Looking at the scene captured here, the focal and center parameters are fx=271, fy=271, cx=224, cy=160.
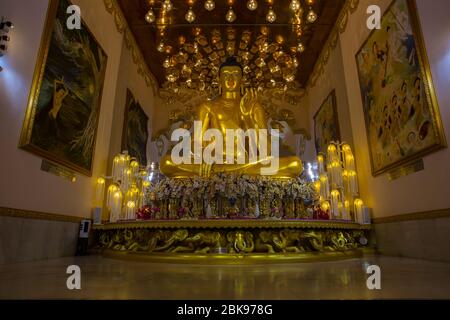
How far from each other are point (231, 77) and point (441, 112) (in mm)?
3811

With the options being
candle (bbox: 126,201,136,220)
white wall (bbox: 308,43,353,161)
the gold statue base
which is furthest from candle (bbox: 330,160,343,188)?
candle (bbox: 126,201,136,220)

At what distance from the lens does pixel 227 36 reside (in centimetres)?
660

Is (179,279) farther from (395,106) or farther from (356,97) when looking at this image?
(356,97)

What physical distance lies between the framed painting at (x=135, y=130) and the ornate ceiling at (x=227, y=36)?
3.82 ft

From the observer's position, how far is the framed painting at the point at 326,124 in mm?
6302

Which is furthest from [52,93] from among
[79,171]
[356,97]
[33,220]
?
[356,97]

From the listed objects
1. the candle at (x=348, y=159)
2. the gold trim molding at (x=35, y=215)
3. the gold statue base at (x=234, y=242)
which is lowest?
the gold statue base at (x=234, y=242)

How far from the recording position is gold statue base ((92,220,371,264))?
9.10 feet

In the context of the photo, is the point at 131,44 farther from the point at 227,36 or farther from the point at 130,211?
the point at 130,211

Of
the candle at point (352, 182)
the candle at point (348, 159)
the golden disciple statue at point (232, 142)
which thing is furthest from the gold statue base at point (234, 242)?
the candle at point (348, 159)

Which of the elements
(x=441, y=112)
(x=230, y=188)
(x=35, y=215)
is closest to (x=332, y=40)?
(x=441, y=112)

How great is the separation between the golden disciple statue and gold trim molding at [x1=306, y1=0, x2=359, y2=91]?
245 cm

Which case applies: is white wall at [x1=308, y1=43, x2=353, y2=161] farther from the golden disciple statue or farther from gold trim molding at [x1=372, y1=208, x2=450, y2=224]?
gold trim molding at [x1=372, y1=208, x2=450, y2=224]

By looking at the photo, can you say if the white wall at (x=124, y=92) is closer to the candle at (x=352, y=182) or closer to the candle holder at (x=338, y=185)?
the candle holder at (x=338, y=185)
